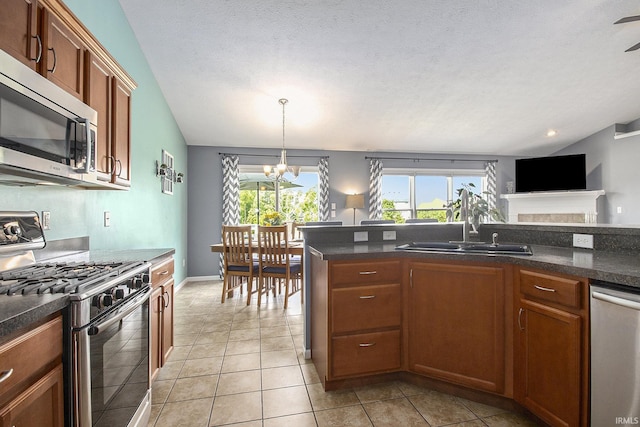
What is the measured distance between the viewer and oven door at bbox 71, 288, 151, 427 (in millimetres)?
997

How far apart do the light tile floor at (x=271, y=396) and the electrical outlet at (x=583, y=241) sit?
1.11m

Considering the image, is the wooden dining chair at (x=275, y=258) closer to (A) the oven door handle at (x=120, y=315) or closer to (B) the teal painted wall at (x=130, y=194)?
(B) the teal painted wall at (x=130, y=194)

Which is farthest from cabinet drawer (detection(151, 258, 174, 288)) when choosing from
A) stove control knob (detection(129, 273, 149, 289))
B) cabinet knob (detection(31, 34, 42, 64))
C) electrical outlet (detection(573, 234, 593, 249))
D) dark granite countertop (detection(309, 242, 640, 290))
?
electrical outlet (detection(573, 234, 593, 249))

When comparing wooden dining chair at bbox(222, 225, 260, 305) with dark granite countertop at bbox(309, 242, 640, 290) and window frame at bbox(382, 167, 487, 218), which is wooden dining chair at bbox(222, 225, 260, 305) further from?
window frame at bbox(382, 167, 487, 218)

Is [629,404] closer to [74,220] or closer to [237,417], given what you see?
[237,417]

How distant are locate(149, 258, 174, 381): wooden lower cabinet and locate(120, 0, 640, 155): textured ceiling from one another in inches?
92.7

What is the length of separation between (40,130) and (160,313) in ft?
4.11

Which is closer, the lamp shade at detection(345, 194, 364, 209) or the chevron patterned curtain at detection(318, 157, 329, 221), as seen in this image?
the lamp shade at detection(345, 194, 364, 209)

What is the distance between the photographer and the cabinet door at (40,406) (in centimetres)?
73

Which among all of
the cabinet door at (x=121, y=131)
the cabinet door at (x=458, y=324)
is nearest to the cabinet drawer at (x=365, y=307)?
the cabinet door at (x=458, y=324)

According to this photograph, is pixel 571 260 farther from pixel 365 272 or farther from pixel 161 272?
pixel 161 272

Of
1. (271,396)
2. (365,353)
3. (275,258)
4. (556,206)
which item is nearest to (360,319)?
(365,353)

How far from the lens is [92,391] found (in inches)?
41.2

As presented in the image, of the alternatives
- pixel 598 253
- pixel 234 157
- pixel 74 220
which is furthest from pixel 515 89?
pixel 74 220
